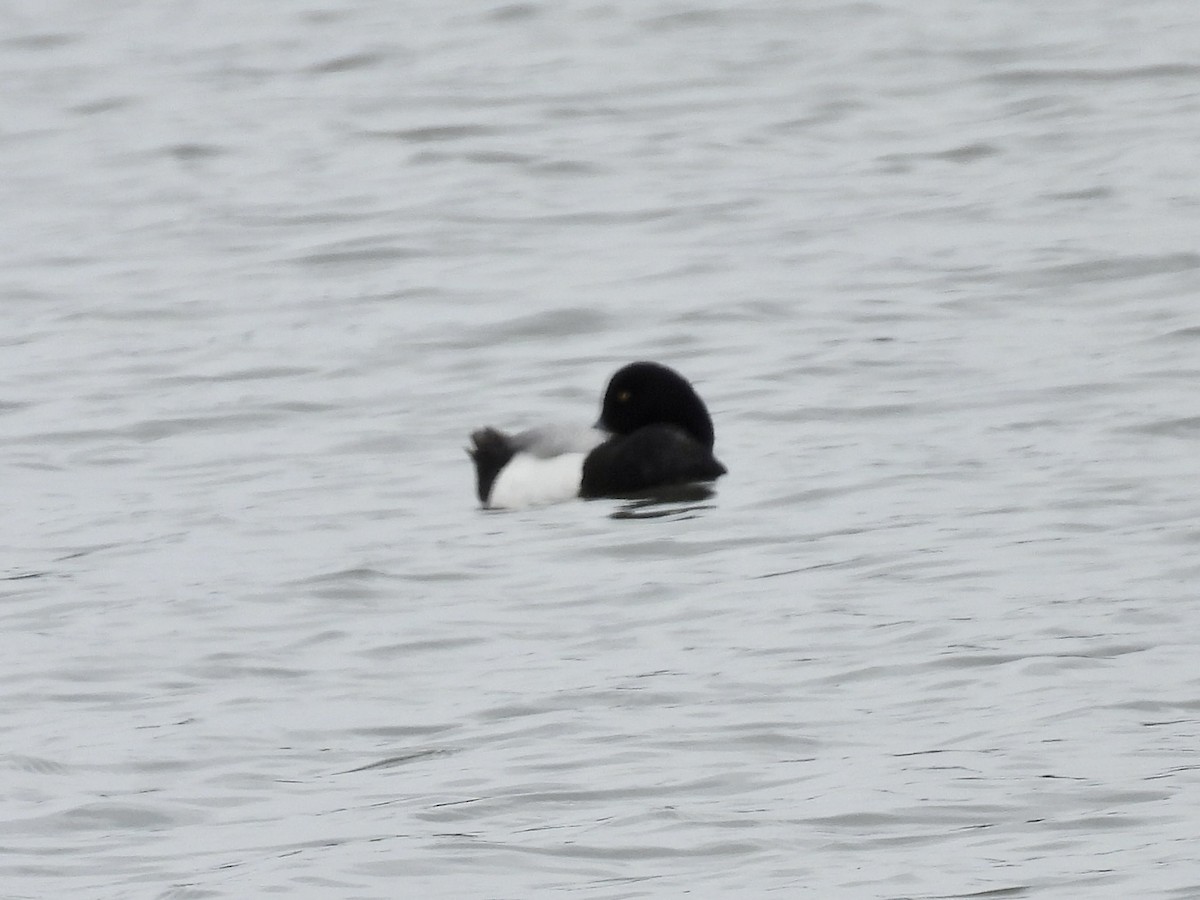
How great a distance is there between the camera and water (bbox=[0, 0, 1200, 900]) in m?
6.03

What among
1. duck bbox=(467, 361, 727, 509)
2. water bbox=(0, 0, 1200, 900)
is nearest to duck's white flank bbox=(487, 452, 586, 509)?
duck bbox=(467, 361, 727, 509)

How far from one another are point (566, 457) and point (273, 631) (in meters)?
2.55

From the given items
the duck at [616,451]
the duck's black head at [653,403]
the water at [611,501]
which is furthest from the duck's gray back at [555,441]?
the water at [611,501]

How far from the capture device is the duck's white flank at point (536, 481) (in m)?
10.1

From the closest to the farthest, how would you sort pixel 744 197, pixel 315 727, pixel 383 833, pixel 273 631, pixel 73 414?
pixel 383 833 < pixel 315 727 < pixel 273 631 < pixel 73 414 < pixel 744 197

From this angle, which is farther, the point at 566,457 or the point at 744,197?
the point at 744,197

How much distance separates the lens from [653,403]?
10.5m

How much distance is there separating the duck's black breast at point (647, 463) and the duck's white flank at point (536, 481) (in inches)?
1.9

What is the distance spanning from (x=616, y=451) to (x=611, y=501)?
0.20 metres

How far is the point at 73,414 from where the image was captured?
11.9 meters

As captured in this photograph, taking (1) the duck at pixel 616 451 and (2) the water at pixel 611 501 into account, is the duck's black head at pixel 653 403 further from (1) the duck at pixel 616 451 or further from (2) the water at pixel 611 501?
(2) the water at pixel 611 501

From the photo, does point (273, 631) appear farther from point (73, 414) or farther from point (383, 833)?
point (73, 414)

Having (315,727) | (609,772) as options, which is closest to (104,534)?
(315,727)

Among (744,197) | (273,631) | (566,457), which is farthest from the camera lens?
(744,197)
